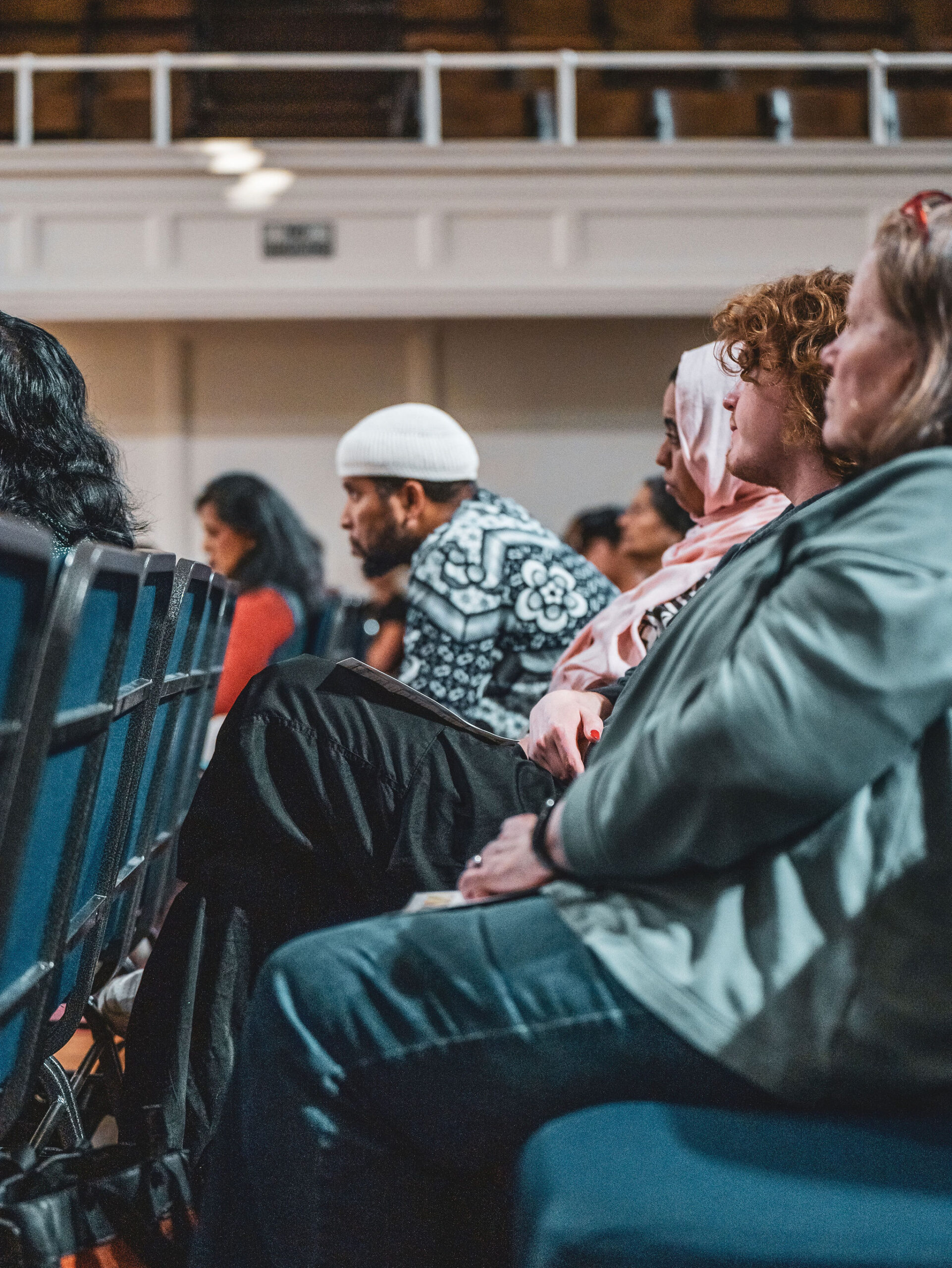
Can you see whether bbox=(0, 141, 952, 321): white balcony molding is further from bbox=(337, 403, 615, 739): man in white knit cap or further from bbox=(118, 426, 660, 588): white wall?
bbox=(337, 403, 615, 739): man in white knit cap

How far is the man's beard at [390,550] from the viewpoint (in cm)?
267

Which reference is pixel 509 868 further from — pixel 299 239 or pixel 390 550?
pixel 299 239

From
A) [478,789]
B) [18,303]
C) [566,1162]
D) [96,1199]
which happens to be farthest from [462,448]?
[18,303]

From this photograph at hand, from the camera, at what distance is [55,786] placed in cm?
103

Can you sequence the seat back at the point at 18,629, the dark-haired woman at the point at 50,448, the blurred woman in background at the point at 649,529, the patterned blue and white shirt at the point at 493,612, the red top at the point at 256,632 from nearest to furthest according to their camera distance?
the seat back at the point at 18,629 < the dark-haired woman at the point at 50,448 < the patterned blue and white shirt at the point at 493,612 < the red top at the point at 256,632 < the blurred woman in background at the point at 649,529

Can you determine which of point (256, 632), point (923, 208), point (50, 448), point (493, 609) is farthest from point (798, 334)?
point (256, 632)

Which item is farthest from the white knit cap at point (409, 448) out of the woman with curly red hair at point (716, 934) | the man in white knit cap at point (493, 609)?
the woman with curly red hair at point (716, 934)

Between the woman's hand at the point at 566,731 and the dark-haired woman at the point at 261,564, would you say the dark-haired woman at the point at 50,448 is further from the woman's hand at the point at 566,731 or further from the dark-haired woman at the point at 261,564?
the dark-haired woman at the point at 261,564

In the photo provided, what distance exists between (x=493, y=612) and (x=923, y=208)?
1.34 meters

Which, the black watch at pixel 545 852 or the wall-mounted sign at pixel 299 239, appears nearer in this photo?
the black watch at pixel 545 852

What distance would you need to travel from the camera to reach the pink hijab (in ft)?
Result: 6.29

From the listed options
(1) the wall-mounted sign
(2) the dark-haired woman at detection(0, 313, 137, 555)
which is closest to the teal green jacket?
(2) the dark-haired woman at detection(0, 313, 137, 555)

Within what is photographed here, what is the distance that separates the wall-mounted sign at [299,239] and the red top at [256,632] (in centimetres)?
306

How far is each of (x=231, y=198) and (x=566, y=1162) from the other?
5.80 meters
